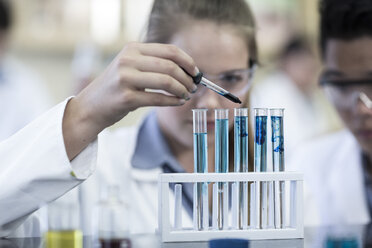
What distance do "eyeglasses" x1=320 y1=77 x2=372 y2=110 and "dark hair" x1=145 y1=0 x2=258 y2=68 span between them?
15.5 inches

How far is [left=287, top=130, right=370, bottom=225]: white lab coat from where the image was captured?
84.3 inches

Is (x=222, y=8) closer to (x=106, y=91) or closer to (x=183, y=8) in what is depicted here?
(x=183, y=8)

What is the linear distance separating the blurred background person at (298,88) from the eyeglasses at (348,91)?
362cm

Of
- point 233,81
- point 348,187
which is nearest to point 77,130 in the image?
point 233,81

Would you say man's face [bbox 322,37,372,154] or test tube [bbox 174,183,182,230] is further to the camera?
man's face [bbox 322,37,372,154]

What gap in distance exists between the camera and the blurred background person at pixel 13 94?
4102mm

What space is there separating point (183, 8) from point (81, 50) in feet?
13.0

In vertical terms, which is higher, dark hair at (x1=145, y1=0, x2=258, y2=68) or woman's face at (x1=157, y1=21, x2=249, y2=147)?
dark hair at (x1=145, y1=0, x2=258, y2=68)

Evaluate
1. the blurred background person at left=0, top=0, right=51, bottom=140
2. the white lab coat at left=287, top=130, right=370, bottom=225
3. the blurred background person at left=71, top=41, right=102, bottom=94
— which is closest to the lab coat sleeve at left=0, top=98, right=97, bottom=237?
the white lab coat at left=287, top=130, right=370, bottom=225

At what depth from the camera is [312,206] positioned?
2156 mm

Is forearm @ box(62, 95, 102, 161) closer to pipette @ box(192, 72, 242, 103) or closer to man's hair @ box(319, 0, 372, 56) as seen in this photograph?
pipette @ box(192, 72, 242, 103)

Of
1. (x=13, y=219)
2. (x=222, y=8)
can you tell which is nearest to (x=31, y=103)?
(x=222, y=8)

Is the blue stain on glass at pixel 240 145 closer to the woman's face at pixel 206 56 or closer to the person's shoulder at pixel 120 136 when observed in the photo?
the woman's face at pixel 206 56

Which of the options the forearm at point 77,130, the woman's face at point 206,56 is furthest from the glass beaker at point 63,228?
the woman's face at point 206,56
